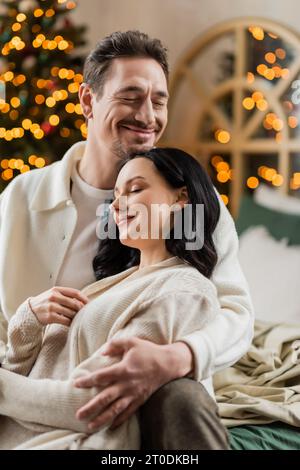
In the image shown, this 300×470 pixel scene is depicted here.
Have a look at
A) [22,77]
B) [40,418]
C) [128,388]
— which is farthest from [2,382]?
[22,77]

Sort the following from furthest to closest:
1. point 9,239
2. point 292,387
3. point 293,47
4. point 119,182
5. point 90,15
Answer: point 90,15
point 293,47
point 292,387
point 9,239
point 119,182

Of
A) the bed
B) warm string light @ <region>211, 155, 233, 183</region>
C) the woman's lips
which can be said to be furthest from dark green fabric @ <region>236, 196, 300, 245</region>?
the woman's lips

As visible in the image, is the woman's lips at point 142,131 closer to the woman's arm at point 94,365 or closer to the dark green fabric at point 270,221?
the woman's arm at point 94,365

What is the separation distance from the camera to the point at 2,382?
141 centimetres

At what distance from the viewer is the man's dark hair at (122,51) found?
1.76m

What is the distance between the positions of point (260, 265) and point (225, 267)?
1057mm

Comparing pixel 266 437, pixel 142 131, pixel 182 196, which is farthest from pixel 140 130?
pixel 266 437

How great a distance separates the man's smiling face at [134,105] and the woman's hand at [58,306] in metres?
0.42

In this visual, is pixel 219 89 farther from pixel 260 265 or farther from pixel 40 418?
pixel 40 418

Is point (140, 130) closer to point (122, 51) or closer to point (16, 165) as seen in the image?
point (122, 51)

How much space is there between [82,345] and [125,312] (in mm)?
113

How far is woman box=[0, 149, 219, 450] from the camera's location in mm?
1325

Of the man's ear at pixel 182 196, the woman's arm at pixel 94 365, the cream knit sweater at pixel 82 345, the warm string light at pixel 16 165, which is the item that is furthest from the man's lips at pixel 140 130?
the warm string light at pixel 16 165

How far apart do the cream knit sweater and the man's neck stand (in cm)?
43
